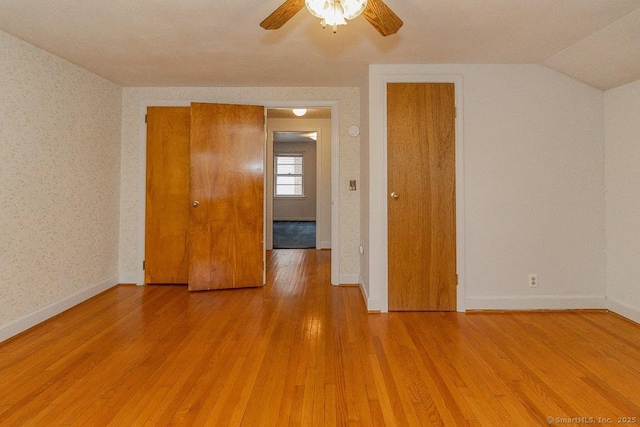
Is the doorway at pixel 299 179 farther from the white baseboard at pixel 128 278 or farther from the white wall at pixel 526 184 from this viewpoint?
the white wall at pixel 526 184

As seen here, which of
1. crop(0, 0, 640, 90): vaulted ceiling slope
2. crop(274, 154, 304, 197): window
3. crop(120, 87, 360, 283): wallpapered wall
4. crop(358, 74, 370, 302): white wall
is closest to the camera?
crop(0, 0, 640, 90): vaulted ceiling slope

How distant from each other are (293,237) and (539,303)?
17.0 feet

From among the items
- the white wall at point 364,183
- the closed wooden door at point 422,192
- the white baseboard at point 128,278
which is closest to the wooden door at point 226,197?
the white baseboard at point 128,278

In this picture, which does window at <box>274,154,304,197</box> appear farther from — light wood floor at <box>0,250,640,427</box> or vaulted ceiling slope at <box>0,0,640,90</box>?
light wood floor at <box>0,250,640,427</box>

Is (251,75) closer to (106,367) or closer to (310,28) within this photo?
(310,28)

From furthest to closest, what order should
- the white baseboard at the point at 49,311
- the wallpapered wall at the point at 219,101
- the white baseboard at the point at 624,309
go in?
the wallpapered wall at the point at 219,101 → the white baseboard at the point at 624,309 → the white baseboard at the point at 49,311

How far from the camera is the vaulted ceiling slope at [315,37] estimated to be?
6.70 ft

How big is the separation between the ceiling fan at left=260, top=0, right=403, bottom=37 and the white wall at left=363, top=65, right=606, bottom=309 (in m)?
1.30

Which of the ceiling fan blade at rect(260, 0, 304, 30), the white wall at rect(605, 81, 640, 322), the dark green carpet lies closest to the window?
the dark green carpet

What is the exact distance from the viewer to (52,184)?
2777 mm

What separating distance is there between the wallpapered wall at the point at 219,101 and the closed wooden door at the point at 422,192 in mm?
838

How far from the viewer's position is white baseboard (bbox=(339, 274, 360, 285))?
3760 mm

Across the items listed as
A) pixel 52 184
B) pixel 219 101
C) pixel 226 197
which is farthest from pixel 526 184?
pixel 52 184

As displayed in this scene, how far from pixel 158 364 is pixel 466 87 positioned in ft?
10.3
